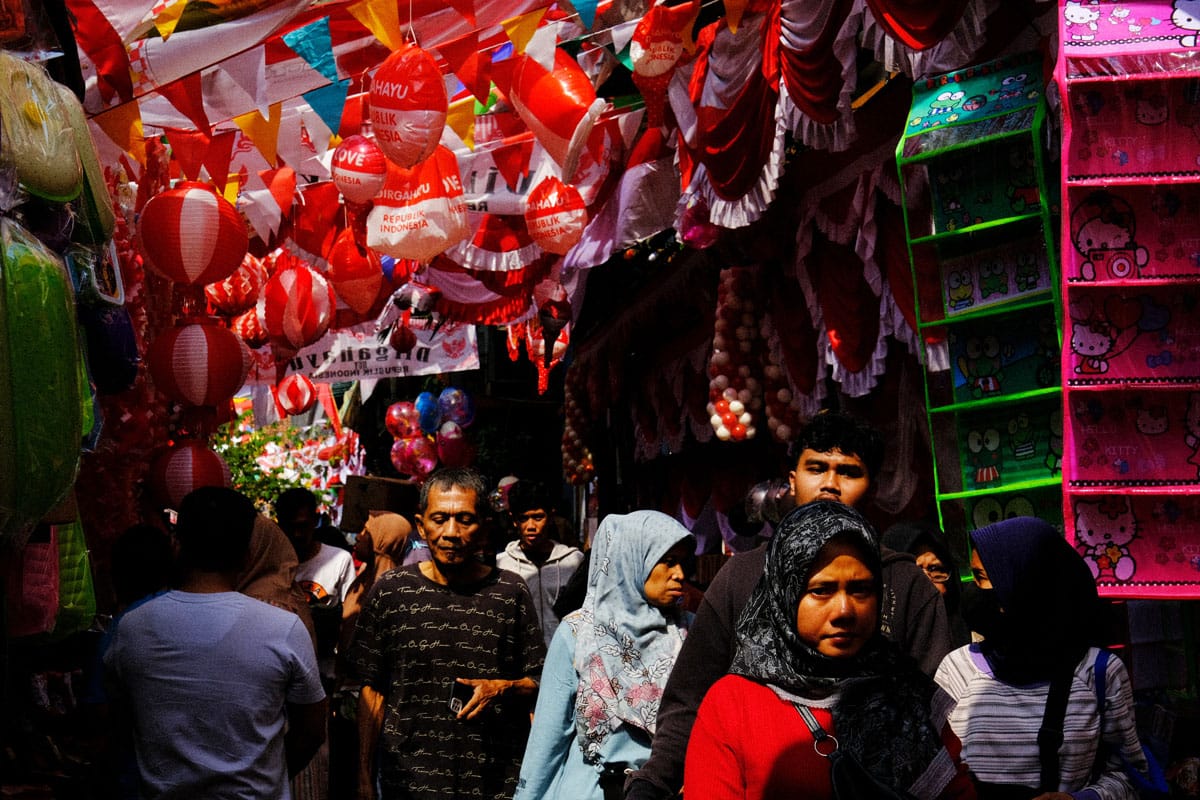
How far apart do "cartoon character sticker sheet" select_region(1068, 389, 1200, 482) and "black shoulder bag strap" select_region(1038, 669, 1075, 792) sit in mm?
1716

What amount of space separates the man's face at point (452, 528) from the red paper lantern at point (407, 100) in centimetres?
237

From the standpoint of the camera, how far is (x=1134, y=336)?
4.54 m

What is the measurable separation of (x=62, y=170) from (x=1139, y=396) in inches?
138

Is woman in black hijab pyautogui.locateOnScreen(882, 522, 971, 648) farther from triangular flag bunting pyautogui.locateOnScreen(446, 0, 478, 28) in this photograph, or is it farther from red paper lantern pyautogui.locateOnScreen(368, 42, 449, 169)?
triangular flag bunting pyautogui.locateOnScreen(446, 0, 478, 28)

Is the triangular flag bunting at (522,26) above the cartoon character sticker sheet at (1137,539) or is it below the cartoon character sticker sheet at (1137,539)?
above

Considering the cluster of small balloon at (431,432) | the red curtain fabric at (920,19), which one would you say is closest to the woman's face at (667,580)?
the red curtain fabric at (920,19)

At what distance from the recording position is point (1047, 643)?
3016 millimetres

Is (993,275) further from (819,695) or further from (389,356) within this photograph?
(389,356)

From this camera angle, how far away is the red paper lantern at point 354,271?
9.72m

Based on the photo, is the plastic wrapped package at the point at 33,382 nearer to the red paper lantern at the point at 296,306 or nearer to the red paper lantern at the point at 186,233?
the red paper lantern at the point at 186,233

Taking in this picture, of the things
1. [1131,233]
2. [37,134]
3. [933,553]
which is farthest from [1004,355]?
[37,134]

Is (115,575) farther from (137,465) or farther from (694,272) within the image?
(694,272)

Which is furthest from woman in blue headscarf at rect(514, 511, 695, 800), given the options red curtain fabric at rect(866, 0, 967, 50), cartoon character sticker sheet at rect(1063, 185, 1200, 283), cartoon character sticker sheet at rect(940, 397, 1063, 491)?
red curtain fabric at rect(866, 0, 967, 50)

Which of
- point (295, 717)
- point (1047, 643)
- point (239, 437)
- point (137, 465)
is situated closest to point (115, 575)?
point (295, 717)
